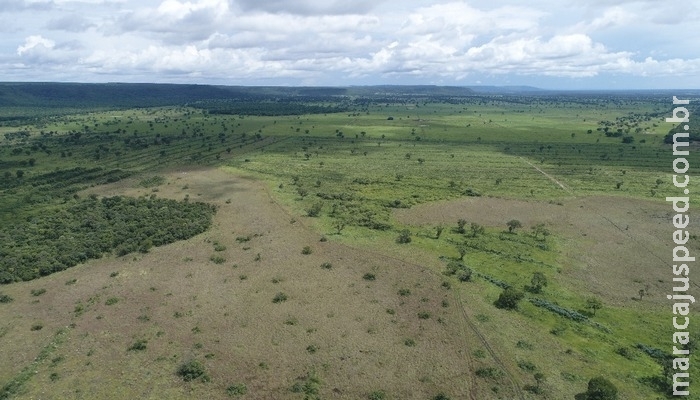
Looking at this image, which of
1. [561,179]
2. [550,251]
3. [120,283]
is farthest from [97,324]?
[561,179]

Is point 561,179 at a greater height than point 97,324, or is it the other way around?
point 561,179

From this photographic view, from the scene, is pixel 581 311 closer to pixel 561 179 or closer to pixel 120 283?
pixel 120 283

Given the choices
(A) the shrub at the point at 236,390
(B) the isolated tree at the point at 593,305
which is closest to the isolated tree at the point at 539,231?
(B) the isolated tree at the point at 593,305

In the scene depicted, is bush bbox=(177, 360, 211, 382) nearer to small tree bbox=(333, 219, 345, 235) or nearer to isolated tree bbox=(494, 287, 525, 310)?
isolated tree bbox=(494, 287, 525, 310)

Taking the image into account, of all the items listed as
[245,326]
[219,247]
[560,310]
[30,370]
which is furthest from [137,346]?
[560,310]

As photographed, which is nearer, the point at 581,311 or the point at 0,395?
the point at 0,395

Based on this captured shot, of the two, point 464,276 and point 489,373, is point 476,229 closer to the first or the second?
point 464,276
